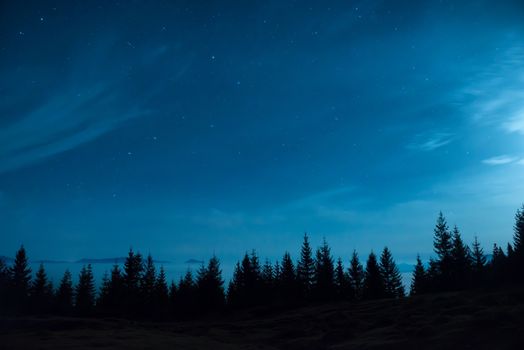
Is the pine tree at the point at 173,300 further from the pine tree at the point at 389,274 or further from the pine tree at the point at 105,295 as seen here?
the pine tree at the point at 389,274

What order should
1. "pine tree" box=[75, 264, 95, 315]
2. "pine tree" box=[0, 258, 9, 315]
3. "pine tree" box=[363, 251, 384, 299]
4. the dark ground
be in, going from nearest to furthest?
the dark ground, "pine tree" box=[0, 258, 9, 315], "pine tree" box=[363, 251, 384, 299], "pine tree" box=[75, 264, 95, 315]

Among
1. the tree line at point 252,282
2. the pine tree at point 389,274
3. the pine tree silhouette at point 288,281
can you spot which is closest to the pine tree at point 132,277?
the tree line at point 252,282

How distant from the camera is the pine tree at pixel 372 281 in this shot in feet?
176

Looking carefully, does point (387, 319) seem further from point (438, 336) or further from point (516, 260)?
point (516, 260)

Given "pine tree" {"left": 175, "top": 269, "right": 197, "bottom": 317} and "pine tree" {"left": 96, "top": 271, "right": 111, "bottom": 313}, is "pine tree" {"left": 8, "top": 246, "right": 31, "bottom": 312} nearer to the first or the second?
"pine tree" {"left": 96, "top": 271, "right": 111, "bottom": 313}

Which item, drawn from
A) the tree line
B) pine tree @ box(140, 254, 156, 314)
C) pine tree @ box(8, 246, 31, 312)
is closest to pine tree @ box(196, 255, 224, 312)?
the tree line

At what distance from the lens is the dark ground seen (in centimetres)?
902

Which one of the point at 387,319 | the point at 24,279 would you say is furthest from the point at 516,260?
the point at 24,279

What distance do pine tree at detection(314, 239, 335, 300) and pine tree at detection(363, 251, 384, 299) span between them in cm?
596

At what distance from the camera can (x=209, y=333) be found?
54.5ft

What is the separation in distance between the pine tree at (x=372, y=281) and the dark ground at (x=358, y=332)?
38043 millimetres

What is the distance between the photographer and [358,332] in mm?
13242

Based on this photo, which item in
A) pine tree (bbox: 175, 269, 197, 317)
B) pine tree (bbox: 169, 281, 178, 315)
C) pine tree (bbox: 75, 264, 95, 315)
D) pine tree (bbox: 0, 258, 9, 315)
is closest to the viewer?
pine tree (bbox: 0, 258, 9, 315)

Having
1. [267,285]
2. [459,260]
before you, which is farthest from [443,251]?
[267,285]
